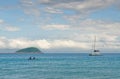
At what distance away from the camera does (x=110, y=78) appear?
5862 centimetres

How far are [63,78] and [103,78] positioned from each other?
8.60 metres

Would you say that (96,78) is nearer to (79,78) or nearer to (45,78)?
(79,78)

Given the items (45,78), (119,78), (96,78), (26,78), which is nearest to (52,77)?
(45,78)

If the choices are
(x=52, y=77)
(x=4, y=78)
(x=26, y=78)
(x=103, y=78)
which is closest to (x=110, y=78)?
(x=103, y=78)

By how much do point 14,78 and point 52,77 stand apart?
27.8 ft

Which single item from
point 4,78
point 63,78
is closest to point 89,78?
point 63,78

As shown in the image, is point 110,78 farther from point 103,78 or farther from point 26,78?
point 26,78

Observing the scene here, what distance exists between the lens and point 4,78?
199 feet

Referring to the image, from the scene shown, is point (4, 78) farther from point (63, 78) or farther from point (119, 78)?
point (119, 78)

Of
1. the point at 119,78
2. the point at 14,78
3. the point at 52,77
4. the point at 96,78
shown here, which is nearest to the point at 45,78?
the point at 52,77

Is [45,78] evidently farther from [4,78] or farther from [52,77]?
[4,78]

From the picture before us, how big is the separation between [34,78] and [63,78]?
6.36 meters

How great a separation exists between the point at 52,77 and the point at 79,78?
21.9 feet

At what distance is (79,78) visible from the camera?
2291 inches
